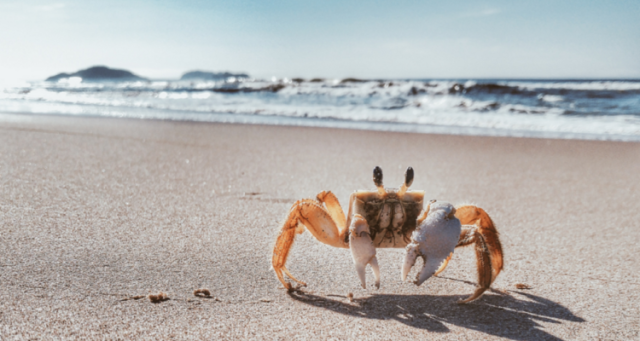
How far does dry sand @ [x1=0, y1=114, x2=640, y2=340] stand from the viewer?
1.91m

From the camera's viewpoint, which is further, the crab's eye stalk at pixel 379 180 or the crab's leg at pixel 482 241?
the crab's eye stalk at pixel 379 180

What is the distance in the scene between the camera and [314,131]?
8727mm

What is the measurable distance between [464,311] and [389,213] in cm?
55

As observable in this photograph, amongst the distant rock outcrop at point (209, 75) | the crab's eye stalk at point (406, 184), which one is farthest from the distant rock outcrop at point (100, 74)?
the crab's eye stalk at point (406, 184)

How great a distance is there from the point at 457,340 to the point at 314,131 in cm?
705

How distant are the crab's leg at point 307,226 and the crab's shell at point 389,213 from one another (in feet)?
0.54

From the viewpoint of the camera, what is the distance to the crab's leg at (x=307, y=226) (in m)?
2.33

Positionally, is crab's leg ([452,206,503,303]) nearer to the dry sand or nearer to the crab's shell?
the dry sand

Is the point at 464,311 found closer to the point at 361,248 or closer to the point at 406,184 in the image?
the point at 361,248

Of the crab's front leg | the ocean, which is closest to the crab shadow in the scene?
the crab's front leg

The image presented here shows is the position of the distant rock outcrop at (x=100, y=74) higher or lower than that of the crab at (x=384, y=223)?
higher

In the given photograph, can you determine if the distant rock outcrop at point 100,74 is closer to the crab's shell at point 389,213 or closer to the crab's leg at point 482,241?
the crab's shell at point 389,213

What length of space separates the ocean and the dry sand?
4.50 metres

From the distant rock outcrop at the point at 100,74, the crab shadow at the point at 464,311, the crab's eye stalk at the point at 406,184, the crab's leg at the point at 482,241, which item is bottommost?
the crab shadow at the point at 464,311
